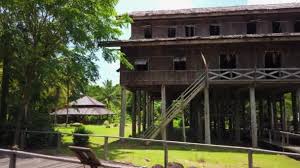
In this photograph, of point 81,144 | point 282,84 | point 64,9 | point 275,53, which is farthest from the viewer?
point 275,53

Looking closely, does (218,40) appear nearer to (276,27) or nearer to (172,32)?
(172,32)

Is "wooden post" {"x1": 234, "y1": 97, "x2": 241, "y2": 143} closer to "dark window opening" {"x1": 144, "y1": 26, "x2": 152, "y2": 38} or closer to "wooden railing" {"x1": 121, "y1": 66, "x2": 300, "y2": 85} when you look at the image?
"wooden railing" {"x1": 121, "y1": 66, "x2": 300, "y2": 85}

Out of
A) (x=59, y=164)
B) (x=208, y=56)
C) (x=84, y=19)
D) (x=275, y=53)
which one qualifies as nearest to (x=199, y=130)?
(x=208, y=56)

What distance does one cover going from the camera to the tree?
63.4 feet

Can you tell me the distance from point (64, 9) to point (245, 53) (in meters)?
13.3

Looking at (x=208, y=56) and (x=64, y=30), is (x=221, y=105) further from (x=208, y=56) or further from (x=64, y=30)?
(x=64, y=30)

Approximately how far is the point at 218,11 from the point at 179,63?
4.90 m

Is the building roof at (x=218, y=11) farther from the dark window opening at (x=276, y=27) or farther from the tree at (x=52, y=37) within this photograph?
the tree at (x=52, y=37)

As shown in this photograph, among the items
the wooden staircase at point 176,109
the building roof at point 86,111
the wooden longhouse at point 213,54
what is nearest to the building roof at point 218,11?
the wooden longhouse at point 213,54

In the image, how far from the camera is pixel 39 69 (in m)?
19.8

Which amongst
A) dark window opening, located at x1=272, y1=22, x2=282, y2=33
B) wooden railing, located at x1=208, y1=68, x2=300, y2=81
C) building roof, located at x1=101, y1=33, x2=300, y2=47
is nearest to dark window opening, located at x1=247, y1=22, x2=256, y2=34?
dark window opening, located at x1=272, y1=22, x2=282, y2=33

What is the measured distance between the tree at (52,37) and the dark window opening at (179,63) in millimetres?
6267

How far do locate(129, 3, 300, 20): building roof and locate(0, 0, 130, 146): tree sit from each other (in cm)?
654

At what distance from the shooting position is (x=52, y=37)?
67.5 ft
